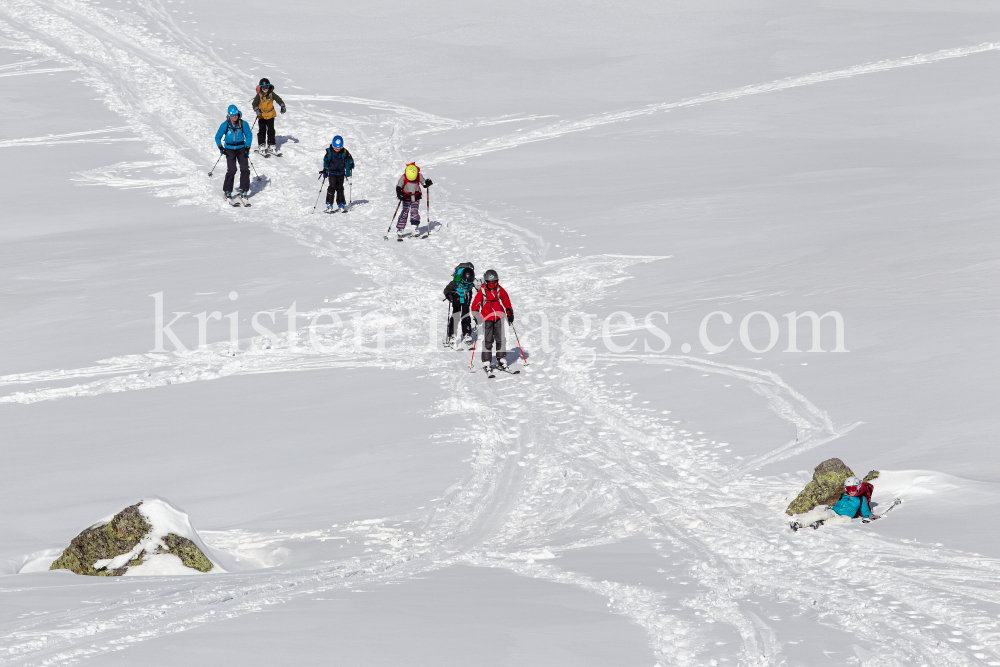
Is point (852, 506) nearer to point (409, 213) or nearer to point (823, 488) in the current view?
point (823, 488)

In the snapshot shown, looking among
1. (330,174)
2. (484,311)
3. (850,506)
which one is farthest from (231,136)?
(850,506)

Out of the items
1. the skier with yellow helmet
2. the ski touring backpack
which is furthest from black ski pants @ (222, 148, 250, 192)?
the ski touring backpack

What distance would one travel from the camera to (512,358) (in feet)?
42.8

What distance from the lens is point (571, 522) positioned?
884 cm

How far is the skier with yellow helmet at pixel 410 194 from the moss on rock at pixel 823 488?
9471mm

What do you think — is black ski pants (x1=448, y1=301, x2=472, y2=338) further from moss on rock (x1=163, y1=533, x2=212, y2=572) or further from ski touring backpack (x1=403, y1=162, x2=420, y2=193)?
moss on rock (x1=163, y1=533, x2=212, y2=572)

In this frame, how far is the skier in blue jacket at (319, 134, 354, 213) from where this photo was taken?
17.5 m

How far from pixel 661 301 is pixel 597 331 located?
49.9 inches

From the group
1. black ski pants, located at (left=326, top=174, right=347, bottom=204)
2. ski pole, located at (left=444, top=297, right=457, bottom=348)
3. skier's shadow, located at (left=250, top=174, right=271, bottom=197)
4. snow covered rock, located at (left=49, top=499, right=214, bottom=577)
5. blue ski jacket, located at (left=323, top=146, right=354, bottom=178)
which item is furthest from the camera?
skier's shadow, located at (left=250, top=174, right=271, bottom=197)

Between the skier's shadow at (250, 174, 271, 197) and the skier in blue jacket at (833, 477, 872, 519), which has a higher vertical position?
the skier's shadow at (250, 174, 271, 197)

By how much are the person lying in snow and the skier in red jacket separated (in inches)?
198

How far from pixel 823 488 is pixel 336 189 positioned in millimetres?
12054

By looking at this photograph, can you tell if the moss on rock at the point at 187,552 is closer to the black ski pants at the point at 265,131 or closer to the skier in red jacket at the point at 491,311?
the skier in red jacket at the point at 491,311

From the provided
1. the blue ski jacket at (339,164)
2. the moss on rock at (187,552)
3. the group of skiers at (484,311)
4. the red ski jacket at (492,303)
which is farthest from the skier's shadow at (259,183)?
the moss on rock at (187,552)
